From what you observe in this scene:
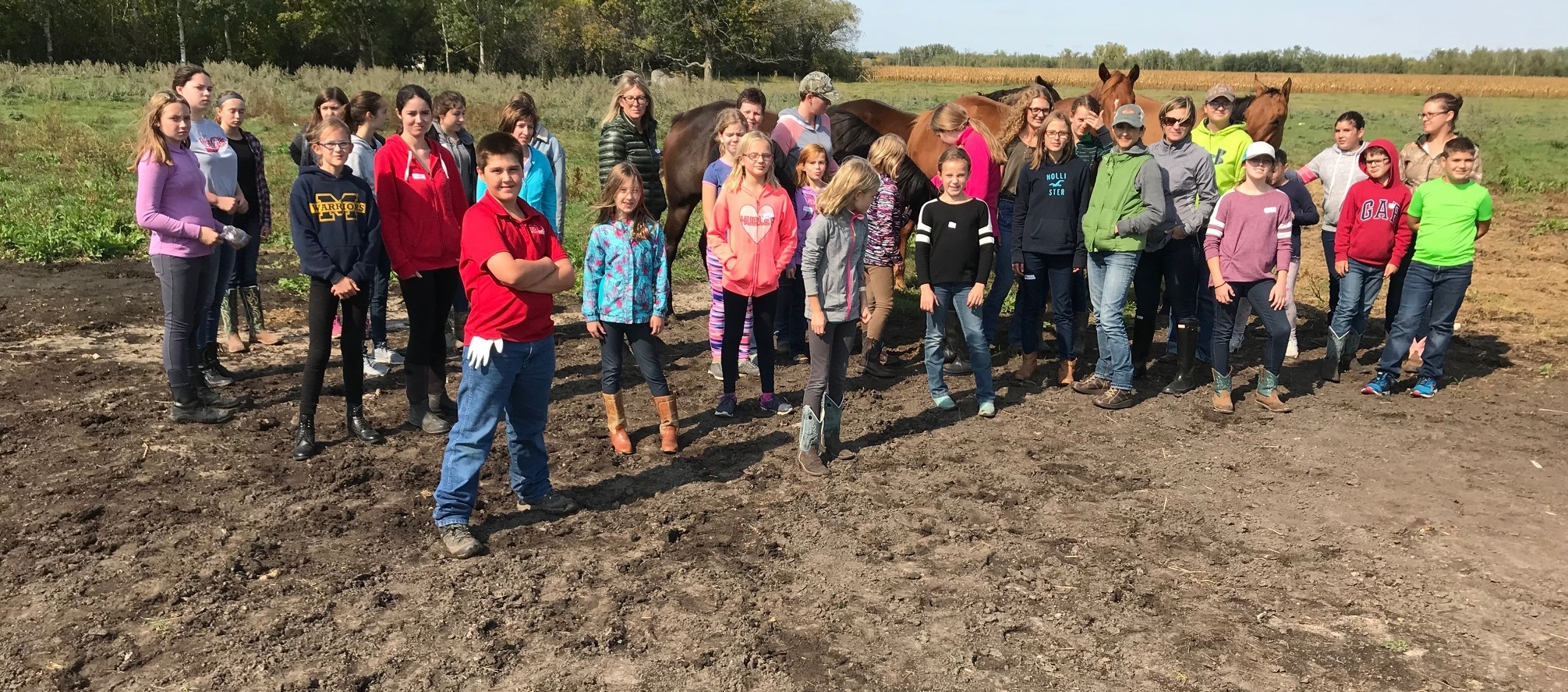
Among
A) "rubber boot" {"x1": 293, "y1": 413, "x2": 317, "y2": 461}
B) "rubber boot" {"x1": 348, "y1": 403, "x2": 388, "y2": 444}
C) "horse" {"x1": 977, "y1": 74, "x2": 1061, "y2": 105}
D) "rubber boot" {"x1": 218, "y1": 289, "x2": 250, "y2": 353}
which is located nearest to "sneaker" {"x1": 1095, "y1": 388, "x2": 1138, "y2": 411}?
"horse" {"x1": 977, "y1": 74, "x2": 1061, "y2": 105}

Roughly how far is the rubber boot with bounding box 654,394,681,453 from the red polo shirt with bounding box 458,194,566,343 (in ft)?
4.69

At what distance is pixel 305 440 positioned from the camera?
523cm

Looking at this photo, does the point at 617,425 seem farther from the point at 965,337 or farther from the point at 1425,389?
the point at 1425,389

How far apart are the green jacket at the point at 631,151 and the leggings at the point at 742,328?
1.50 meters

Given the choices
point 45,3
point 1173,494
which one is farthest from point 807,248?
point 45,3

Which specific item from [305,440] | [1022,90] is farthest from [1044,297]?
[305,440]

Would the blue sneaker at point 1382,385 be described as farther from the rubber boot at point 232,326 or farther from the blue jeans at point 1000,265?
the rubber boot at point 232,326

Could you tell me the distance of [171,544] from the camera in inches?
166

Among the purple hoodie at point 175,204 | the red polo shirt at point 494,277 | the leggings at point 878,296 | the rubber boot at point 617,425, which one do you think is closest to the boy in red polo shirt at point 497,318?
the red polo shirt at point 494,277

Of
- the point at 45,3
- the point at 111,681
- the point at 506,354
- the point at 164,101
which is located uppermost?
the point at 45,3

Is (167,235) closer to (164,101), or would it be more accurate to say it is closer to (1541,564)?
(164,101)

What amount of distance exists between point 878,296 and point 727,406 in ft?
4.56

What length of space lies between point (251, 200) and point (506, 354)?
148 inches

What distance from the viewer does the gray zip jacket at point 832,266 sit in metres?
5.22
